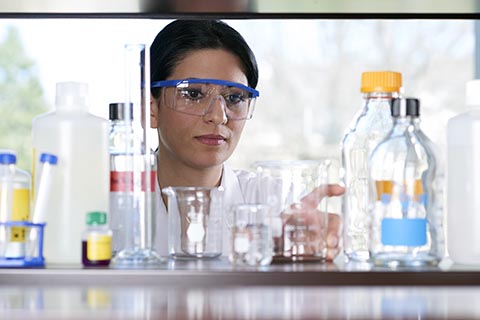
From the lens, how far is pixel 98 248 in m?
1.19

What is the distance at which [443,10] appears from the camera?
139 centimetres

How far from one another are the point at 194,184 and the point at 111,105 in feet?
4.23

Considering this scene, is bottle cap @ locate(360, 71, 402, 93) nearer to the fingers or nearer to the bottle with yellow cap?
the bottle with yellow cap

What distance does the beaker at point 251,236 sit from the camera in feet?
4.00

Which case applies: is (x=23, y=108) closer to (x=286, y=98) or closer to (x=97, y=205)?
(x=286, y=98)

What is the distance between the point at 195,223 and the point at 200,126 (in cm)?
109

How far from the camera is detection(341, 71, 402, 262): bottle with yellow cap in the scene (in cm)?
132

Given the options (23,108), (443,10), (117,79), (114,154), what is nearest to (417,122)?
(443,10)

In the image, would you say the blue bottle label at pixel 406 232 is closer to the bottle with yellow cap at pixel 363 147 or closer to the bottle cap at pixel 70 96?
the bottle with yellow cap at pixel 363 147

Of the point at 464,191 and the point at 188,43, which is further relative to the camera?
the point at 188,43

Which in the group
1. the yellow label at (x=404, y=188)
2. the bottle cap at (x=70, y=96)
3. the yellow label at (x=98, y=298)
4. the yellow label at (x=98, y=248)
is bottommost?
the yellow label at (x=98, y=298)

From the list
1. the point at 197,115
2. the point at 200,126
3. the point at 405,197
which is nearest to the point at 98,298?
the point at 405,197

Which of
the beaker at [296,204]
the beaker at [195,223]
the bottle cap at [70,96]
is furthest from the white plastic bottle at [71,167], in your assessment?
the beaker at [296,204]

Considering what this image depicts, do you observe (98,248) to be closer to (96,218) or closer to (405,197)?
(96,218)
